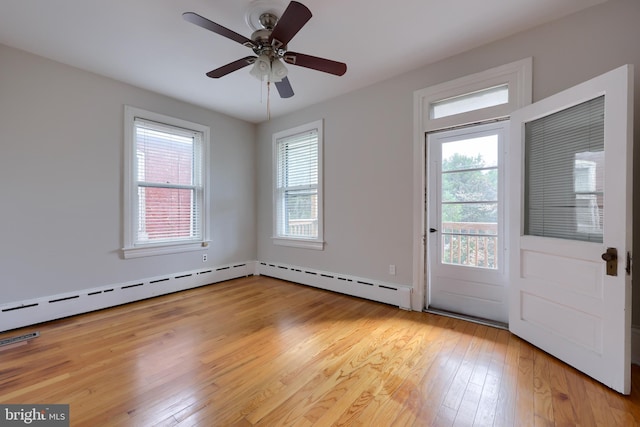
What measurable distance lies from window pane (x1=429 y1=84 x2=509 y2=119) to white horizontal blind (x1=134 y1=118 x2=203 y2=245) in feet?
10.9

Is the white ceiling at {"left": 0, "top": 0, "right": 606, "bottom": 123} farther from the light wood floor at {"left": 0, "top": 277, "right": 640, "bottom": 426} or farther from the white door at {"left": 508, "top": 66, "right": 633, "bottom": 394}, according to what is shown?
the light wood floor at {"left": 0, "top": 277, "right": 640, "bottom": 426}

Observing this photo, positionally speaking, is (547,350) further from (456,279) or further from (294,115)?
(294,115)

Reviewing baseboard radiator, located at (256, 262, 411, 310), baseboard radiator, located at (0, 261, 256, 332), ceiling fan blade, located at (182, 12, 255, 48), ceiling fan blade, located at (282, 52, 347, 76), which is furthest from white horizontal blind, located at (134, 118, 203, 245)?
ceiling fan blade, located at (282, 52, 347, 76)

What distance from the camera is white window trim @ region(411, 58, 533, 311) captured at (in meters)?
2.40

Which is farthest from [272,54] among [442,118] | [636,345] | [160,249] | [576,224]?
[636,345]

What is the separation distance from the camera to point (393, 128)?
3188 mm

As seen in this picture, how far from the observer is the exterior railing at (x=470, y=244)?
2738 millimetres

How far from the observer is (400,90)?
10.2ft

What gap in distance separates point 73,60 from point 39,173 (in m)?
1.22

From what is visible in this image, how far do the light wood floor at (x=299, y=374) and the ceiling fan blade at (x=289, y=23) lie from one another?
2.30 meters

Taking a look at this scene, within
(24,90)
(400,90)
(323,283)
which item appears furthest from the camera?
(323,283)

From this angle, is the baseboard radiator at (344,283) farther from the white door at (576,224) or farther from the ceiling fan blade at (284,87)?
the ceiling fan blade at (284,87)

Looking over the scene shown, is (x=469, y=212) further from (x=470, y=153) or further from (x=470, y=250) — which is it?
(x=470, y=153)

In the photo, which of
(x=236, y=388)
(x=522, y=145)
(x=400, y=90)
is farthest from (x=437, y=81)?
(x=236, y=388)
